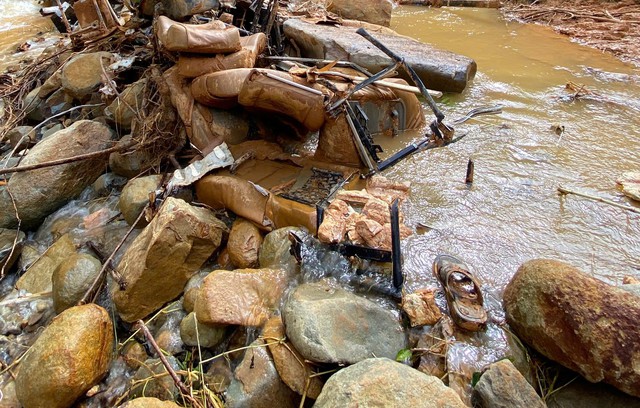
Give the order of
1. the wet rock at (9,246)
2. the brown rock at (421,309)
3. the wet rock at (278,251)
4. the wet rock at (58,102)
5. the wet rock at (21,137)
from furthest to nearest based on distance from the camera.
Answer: the wet rock at (58,102)
the wet rock at (21,137)
the wet rock at (9,246)
the wet rock at (278,251)
the brown rock at (421,309)

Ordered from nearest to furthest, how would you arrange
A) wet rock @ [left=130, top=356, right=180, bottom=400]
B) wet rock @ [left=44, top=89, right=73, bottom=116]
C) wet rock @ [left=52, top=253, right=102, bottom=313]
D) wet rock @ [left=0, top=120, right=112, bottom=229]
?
1. wet rock @ [left=130, top=356, right=180, bottom=400]
2. wet rock @ [left=52, top=253, right=102, bottom=313]
3. wet rock @ [left=0, top=120, right=112, bottom=229]
4. wet rock @ [left=44, top=89, right=73, bottom=116]

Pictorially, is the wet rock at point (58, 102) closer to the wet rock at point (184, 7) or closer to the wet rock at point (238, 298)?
the wet rock at point (184, 7)

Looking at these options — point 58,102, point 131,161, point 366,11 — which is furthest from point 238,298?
point 366,11

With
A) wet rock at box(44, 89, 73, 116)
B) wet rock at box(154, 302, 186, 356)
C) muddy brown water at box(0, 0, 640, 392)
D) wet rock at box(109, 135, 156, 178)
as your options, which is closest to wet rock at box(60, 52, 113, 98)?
wet rock at box(44, 89, 73, 116)

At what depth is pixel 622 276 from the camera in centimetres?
295

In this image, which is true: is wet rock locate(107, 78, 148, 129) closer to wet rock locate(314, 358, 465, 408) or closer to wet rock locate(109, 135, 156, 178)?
wet rock locate(109, 135, 156, 178)

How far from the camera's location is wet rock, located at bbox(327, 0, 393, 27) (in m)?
8.18

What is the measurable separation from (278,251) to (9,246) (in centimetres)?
325

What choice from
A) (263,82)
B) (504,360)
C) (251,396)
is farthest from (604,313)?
(263,82)

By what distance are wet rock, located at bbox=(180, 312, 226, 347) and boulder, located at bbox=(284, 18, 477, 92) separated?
13.6ft

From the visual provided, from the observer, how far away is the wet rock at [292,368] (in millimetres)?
2461

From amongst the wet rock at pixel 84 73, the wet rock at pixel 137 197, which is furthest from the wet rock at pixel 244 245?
the wet rock at pixel 84 73

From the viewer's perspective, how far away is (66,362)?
282 cm

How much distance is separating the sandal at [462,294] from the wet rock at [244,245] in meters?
1.50
